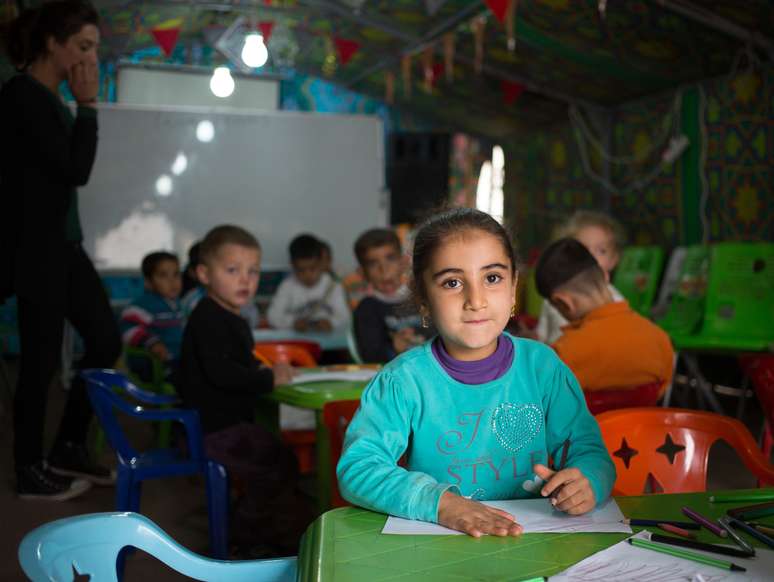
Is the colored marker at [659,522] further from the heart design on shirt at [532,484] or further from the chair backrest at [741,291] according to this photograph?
the chair backrest at [741,291]

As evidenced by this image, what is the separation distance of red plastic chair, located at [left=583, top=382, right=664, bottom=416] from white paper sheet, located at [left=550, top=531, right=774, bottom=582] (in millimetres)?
1113

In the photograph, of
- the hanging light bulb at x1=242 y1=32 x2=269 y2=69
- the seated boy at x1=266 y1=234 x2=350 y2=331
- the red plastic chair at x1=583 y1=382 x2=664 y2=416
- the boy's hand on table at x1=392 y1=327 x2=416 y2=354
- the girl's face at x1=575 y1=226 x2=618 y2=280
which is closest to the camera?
the red plastic chair at x1=583 y1=382 x2=664 y2=416

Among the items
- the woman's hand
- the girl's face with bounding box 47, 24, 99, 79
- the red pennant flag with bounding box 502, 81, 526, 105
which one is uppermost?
the red pennant flag with bounding box 502, 81, 526, 105

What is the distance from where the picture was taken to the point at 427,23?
23.1 ft

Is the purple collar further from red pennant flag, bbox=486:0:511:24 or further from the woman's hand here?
red pennant flag, bbox=486:0:511:24

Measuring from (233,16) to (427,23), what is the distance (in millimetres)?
2149

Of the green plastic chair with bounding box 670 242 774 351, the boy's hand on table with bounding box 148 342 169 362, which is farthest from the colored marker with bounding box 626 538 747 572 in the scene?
the green plastic chair with bounding box 670 242 774 351

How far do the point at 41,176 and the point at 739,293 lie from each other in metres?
3.73

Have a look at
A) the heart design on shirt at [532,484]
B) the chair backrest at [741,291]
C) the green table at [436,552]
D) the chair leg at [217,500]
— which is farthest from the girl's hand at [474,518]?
the chair backrest at [741,291]

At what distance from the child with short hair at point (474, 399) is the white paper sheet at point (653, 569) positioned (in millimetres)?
284

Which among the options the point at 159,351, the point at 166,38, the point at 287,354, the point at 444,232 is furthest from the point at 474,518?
the point at 166,38

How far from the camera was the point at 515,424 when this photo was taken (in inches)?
48.5

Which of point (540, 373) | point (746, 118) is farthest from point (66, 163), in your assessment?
point (746, 118)

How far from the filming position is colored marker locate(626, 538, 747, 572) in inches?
31.6
